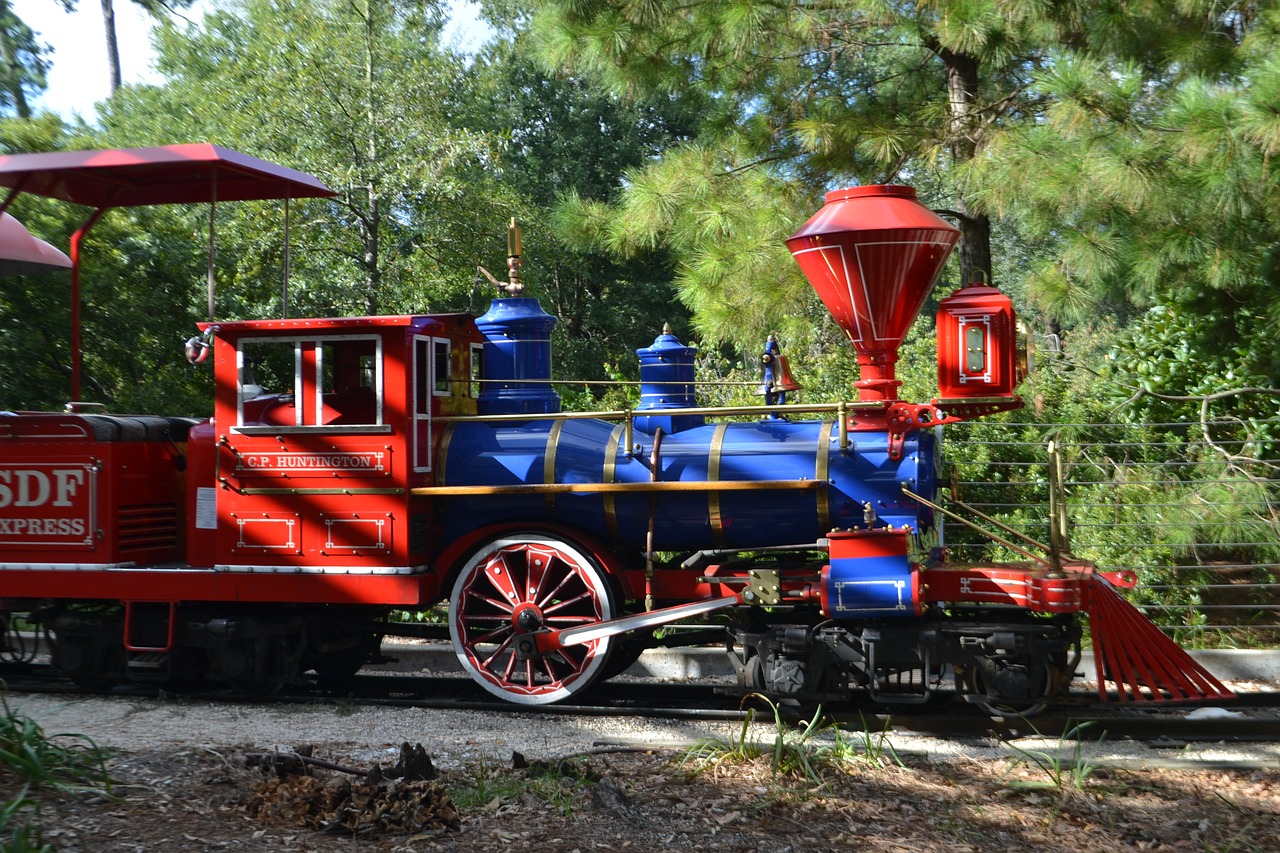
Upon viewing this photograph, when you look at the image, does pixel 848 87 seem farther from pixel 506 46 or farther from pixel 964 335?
pixel 506 46

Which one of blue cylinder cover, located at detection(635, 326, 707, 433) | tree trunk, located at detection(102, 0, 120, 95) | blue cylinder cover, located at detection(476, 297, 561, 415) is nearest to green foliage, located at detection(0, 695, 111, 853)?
blue cylinder cover, located at detection(476, 297, 561, 415)

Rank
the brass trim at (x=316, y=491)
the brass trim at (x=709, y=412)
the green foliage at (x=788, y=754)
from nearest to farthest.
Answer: the green foliage at (x=788, y=754), the brass trim at (x=709, y=412), the brass trim at (x=316, y=491)

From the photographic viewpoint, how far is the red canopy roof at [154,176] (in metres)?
7.10

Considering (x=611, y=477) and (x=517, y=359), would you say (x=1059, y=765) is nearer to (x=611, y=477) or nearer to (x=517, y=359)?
(x=611, y=477)

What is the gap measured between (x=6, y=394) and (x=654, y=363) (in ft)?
22.7

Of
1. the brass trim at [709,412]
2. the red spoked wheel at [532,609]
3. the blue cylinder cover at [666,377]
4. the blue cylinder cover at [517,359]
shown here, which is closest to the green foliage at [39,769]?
the red spoked wheel at [532,609]

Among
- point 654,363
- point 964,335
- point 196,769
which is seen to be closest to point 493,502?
point 654,363

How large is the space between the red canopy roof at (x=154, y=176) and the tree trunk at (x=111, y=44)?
23300mm

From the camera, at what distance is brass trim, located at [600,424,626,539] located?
686 centimetres

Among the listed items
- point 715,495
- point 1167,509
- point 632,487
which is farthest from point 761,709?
point 1167,509

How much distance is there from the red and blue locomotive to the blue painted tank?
0.05ft

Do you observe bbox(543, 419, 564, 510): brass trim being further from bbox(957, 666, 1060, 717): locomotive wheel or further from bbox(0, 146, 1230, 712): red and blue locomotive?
bbox(957, 666, 1060, 717): locomotive wheel

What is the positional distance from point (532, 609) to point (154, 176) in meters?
4.05

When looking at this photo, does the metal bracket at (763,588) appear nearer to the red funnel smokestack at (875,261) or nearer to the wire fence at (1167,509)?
the red funnel smokestack at (875,261)
